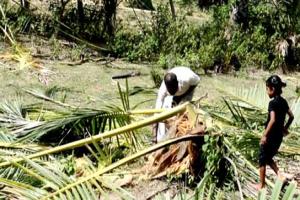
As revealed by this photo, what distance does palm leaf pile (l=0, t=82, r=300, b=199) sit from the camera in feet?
12.8

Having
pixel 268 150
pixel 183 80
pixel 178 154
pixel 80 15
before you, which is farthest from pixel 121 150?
pixel 80 15

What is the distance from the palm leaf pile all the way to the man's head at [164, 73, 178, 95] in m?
0.30

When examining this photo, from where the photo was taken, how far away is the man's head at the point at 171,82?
16.2ft

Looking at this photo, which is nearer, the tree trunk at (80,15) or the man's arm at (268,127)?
the man's arm at (268,127)

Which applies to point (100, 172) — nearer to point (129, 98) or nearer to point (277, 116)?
point (277, 116)

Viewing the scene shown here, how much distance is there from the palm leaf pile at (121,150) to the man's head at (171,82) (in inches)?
11.8

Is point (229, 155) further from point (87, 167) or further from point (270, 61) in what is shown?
point (270, 61)

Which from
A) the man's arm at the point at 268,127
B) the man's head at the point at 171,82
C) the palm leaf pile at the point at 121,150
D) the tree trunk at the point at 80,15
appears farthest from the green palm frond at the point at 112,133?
the tree trunk at the point at 80,15

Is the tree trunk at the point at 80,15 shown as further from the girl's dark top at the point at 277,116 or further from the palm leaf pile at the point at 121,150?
the girl's dark top at the point at 277,116

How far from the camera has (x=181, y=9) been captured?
637 inches

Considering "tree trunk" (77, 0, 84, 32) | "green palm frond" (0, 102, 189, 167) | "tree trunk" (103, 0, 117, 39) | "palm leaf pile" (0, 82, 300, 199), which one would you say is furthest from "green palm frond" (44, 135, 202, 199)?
"tree trunk" (77, 0, 84, 32)

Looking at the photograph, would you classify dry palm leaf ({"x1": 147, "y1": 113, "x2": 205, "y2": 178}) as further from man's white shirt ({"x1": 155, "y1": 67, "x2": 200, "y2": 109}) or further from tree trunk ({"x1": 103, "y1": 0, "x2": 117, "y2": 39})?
tree trunk ({"x1": 103, "y1": 0, "x2": 117, "y2": 39})

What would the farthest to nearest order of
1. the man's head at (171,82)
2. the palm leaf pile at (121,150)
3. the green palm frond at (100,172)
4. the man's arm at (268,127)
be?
1. the man's head at (171,82)
2. the man's arm at (268,127)
3. the palm leaf pile at (121,150)
4. the green palm frond at (100,172)

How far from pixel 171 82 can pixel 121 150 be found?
2.24ft
